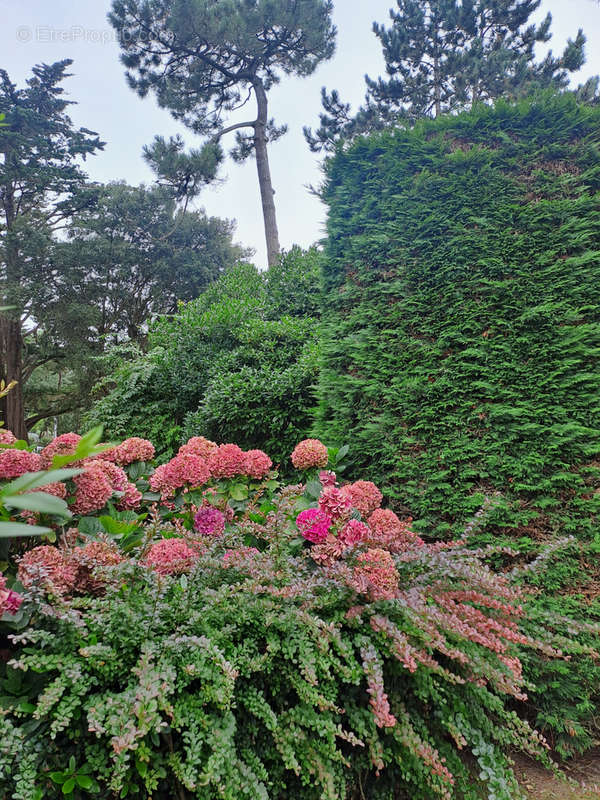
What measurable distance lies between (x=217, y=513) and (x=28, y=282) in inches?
539

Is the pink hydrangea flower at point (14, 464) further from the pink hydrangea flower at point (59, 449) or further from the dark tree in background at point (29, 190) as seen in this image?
the dark tree in background at point (29, 190)

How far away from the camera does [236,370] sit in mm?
4547

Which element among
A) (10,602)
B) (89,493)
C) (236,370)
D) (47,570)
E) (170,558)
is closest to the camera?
(10,602)

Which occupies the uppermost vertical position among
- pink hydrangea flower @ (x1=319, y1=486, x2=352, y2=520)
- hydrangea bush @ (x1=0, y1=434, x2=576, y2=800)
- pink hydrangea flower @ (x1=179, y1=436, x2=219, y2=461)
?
pink hydrangea flower @ (x1=179, y1=436, x2=219, y2=461)

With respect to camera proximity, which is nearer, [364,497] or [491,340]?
[364,497]

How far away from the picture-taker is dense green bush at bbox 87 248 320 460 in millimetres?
3635

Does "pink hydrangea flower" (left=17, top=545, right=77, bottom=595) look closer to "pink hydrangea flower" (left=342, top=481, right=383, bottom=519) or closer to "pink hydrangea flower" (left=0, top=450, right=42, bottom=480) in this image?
"pink hydrangea flower" (left=0, top=450, right=42, bottom=480)

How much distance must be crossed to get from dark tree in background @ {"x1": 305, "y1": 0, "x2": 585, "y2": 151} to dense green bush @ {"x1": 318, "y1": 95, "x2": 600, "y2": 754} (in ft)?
31.3

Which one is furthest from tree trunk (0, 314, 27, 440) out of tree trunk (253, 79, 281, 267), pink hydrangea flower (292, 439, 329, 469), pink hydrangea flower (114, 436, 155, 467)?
pink hydrangea flower (292, 439, 329, 469)

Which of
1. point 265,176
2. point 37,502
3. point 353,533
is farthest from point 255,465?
point 265,176

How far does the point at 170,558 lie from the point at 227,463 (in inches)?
30.8

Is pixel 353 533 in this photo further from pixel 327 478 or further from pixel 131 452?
pixel 131 452

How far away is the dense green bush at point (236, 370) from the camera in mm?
3635

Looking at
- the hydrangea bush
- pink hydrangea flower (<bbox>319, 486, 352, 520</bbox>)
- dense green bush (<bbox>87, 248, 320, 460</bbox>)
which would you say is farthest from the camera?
dense green bush (<bbox>87, 248, 320, 460</bbox>)
